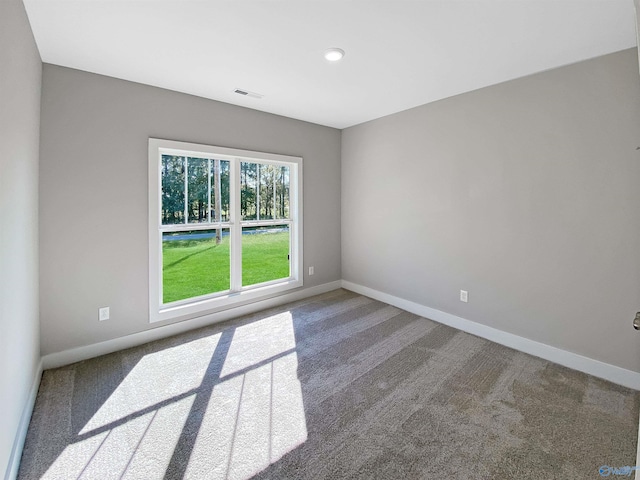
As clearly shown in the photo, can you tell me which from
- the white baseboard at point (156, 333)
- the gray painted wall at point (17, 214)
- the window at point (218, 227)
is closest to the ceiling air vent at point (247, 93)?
the window at point (218, 227)

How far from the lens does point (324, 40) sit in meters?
2.10

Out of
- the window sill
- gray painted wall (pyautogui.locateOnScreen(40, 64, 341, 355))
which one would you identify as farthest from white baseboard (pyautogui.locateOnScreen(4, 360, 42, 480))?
the window sill

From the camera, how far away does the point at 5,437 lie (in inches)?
53.2

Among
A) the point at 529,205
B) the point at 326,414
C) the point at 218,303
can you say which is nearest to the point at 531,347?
the point at 529,205

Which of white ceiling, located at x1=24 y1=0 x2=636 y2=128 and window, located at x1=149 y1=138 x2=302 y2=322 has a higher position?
white ceiling, located at x1=24 y1=0 x2=636 y2=128

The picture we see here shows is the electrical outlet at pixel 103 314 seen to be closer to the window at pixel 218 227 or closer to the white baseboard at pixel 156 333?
the white baseboard at pixel 156 333

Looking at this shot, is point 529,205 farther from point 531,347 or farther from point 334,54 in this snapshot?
point 334,54

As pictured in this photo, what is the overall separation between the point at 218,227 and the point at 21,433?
2.26 m

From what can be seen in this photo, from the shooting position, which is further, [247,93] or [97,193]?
[247,93]

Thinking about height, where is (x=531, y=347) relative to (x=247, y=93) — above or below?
below

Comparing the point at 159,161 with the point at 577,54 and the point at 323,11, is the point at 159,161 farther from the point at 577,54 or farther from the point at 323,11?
the point at 577,54

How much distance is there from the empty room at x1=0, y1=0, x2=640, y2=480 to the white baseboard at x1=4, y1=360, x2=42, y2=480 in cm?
2

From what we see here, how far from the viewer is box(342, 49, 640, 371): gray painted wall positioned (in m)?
2.26

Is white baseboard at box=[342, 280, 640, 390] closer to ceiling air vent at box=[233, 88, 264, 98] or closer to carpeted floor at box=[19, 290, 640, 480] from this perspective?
carpeted floor at box=[19, 290, 640, 480]
